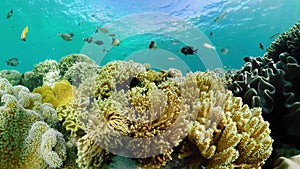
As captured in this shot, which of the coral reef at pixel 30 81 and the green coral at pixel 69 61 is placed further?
the coral reef at pixel 30 81

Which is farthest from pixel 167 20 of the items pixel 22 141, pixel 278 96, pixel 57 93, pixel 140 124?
pixel 140 124

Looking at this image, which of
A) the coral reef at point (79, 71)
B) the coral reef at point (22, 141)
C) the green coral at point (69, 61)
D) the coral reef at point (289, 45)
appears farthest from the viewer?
the green coral at point (69, 61)

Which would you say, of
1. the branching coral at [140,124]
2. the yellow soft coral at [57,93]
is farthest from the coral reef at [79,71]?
the branching coral at [140,124]

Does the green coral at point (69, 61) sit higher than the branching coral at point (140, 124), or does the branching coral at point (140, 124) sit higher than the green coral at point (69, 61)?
the green coral at point (69, 61)

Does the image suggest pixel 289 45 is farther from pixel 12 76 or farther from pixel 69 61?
pixel 12 76

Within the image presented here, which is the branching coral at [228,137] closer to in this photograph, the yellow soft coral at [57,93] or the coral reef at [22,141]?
the coral reef at [22,141]

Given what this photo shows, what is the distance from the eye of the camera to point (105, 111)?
2271mm

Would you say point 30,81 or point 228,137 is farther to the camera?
point 30,81

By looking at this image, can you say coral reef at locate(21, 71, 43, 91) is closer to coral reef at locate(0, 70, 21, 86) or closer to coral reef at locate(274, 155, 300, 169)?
coral reef at locate(0, 70, 21, 86)

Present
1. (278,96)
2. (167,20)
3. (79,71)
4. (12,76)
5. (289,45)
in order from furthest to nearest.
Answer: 1. (167,20)
2. (12,76)
3. (79,71)
4. (289,45)
5. (278,96)

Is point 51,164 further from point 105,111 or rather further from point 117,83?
point 117,83

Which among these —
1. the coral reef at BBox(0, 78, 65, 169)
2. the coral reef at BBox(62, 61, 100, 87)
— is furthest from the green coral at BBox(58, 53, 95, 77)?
the coral reef at BBox(0, 78, 65, 169)

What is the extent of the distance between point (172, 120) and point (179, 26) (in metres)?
30.4

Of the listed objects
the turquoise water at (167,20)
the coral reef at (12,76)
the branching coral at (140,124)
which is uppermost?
the turquoise water at (167,20)
